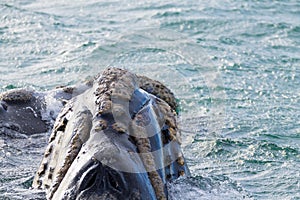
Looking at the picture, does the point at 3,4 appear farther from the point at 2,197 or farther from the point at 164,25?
the point at 2,197

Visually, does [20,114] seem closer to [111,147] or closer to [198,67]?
[111,147]

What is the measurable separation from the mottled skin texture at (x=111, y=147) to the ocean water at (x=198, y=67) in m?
0.37

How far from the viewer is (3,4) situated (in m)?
16.2

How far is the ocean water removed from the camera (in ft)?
22.3

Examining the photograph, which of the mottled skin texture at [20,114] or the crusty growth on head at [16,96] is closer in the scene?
the mottled skin texture at [20,114]

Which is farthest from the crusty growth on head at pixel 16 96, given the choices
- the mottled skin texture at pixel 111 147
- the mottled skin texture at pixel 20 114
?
the mottled skin texture at pixel 111 147

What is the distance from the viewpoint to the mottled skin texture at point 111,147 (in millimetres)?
3711

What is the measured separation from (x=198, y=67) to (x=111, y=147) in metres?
7.95

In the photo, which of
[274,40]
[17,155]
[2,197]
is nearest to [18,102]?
[17,155]

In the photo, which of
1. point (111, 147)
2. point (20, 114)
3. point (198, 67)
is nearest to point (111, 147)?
point (111, 147)

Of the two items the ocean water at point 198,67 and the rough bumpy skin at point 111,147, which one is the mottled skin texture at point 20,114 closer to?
the ocean water at point 198,67

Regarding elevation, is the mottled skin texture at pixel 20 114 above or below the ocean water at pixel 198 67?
above

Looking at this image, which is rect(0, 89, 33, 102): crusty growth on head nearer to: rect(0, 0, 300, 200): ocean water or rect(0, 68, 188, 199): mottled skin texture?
rect(0, 0, 300, 200): ocean water

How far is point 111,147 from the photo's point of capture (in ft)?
12.6
